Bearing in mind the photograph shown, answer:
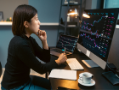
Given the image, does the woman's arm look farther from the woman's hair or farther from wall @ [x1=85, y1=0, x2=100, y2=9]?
wall @ [x1=85, y1=0, x2=100, y2=9]

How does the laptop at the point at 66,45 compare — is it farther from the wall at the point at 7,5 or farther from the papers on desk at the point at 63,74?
the wall at the point at 7,5

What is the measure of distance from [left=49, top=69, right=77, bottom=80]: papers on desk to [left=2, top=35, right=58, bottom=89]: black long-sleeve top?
0.20 ft

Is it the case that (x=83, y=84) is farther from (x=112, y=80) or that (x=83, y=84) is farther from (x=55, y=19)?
(x=55, y=19)

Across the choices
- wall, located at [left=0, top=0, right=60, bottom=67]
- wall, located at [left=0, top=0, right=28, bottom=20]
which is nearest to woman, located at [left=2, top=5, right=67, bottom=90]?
wall, located at [left=0, top=0, right=60, bottom=67]

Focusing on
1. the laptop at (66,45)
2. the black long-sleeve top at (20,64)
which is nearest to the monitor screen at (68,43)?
the laptop at (66,45)

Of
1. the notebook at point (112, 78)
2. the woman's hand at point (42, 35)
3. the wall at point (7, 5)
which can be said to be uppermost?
the wall at point (7, 5)

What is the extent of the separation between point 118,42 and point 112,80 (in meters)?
0.39

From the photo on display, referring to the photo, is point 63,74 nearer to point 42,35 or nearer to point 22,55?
point 22,55

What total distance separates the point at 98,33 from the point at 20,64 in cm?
77

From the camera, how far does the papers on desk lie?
896 mm

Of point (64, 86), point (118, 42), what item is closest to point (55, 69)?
point (64, 86)

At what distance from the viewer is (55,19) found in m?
2.45

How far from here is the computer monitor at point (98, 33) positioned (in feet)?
2.87

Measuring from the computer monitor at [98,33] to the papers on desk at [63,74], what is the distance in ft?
0.82
